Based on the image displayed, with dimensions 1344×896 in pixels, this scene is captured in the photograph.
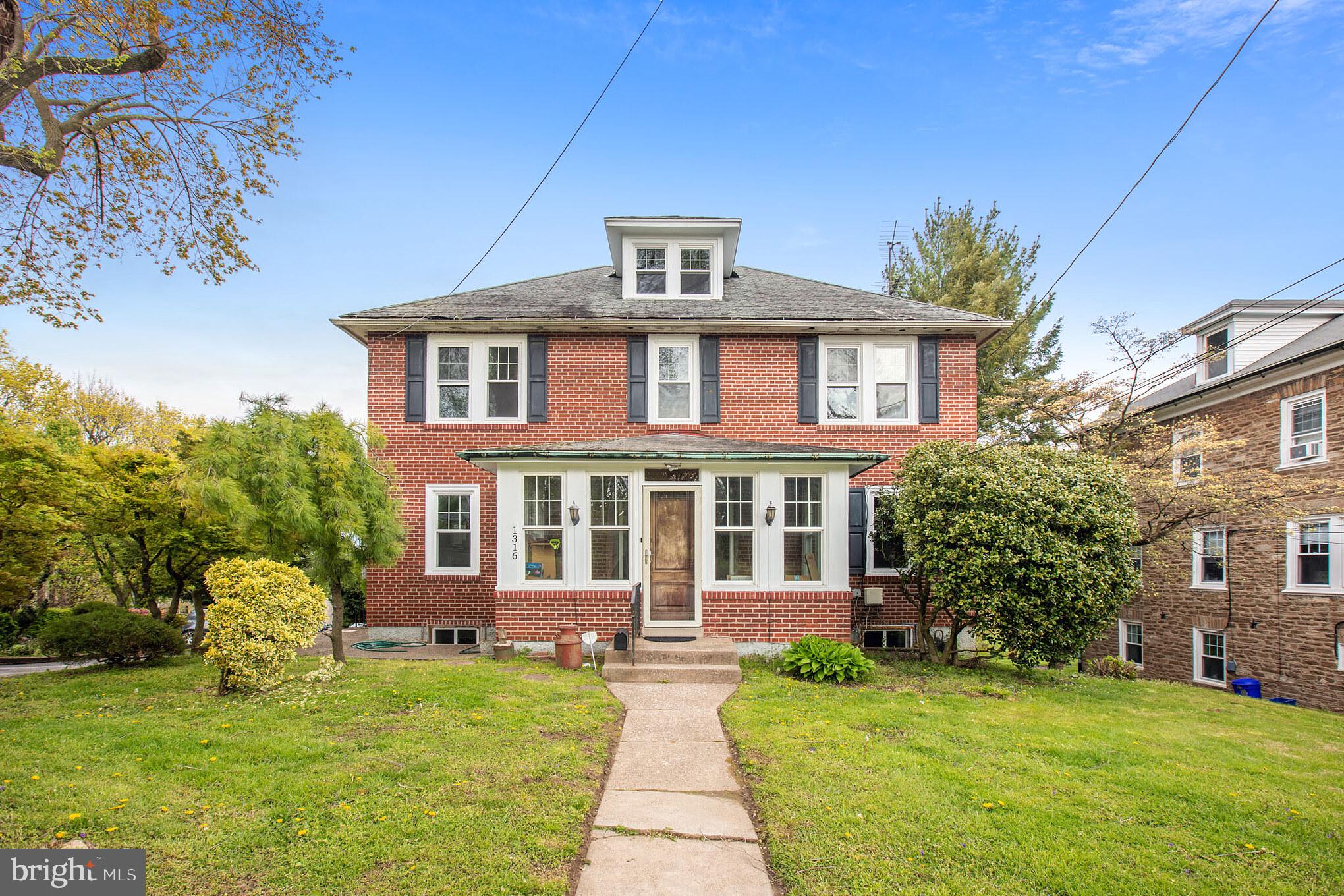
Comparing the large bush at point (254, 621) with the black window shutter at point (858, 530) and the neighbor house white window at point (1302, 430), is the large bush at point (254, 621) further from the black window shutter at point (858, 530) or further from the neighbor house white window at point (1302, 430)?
the neighbor house white window at point (1302, 430)

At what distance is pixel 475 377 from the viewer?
1258 centimetres

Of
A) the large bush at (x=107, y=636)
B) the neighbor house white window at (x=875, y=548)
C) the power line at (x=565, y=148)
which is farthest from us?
the neighbor house white window at (x=875, y=548)

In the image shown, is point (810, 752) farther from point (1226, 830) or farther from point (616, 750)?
point (1226, 830)

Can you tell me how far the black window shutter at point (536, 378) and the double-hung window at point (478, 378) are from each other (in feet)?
Result: 0.46

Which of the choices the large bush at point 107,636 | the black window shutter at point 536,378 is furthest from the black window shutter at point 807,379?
the large bush at point 107,636

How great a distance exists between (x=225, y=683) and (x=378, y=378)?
6446 mm

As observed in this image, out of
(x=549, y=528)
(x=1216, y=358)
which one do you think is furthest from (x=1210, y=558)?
(x=549, y=528)

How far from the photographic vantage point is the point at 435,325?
12344 millimetres

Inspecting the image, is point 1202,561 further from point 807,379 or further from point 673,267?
point 673,267

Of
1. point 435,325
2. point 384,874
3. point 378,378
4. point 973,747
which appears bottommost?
point 973,747

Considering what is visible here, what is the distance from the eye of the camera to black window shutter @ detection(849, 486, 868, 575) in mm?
12234

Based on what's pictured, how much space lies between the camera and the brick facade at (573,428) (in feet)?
40.1

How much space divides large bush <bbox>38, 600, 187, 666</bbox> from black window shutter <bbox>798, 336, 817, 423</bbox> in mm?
10913

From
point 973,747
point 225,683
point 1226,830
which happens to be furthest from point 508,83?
point 1226,830
